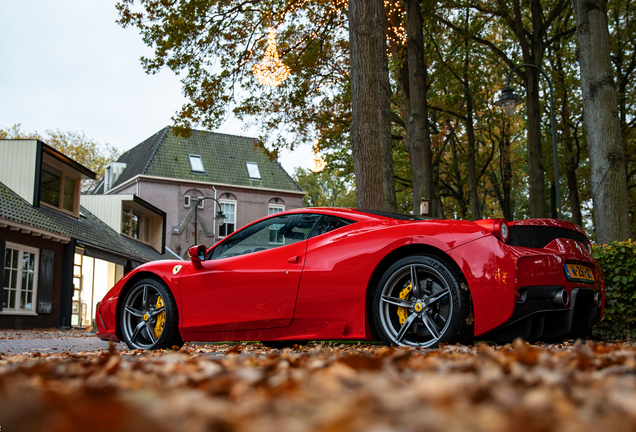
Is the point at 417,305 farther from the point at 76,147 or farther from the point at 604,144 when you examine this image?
the point at 76,147

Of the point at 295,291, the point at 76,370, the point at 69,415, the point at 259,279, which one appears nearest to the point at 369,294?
the point at 295,291

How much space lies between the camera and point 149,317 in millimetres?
5617

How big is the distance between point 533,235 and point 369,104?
15.8ft

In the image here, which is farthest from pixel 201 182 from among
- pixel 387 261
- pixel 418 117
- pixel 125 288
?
pixel 387 261

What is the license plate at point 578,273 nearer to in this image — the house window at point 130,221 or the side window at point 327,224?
the side window at point 327,224

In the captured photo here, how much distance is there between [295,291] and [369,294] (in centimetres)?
65

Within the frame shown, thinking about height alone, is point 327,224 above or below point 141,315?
above

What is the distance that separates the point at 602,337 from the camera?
269 inches

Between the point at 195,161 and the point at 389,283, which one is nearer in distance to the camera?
the point at 389,283

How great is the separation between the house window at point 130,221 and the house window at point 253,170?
42.6 feet

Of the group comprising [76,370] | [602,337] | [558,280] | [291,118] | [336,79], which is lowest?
[602,337]

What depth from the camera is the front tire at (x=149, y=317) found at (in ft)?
17.7

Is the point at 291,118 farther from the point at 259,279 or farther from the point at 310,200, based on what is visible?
the point at 310,200

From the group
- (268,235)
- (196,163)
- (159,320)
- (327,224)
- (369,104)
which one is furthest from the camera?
(196,163)
